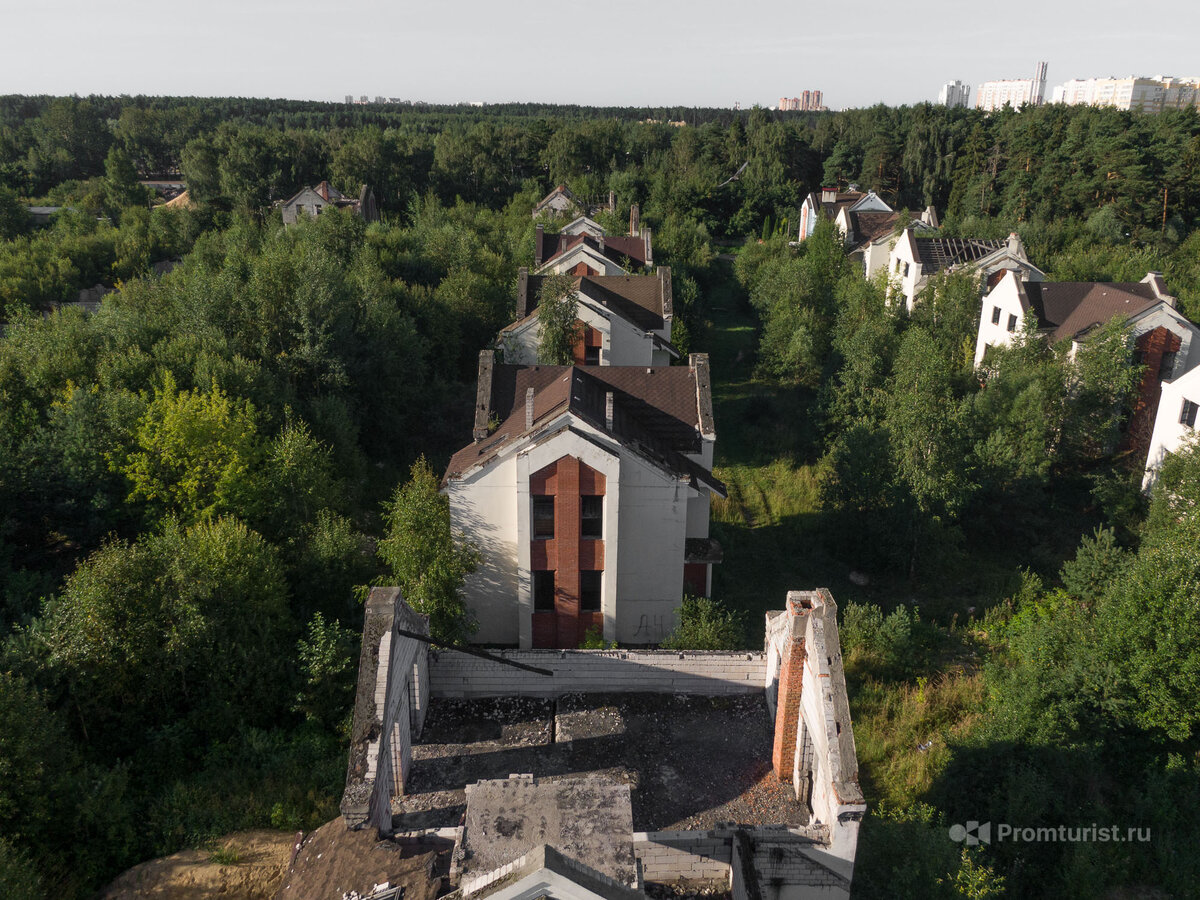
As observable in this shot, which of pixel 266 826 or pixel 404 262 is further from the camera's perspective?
pixel 404 262

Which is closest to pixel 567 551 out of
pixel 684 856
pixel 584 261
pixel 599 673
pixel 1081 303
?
A: pixel 599 673

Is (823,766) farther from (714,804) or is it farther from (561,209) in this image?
(561,209)

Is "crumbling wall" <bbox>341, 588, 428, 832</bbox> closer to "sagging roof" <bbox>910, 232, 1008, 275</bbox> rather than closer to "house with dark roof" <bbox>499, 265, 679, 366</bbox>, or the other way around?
"house with dark roof" <bbox>499, 265, 679, 366</bbox>

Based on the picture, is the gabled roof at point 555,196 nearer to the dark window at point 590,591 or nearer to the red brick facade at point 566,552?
the dark window at point 590,591

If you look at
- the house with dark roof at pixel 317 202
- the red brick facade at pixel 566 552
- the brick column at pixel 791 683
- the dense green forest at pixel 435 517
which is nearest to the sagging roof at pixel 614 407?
the red brick facade at pixel 566 552

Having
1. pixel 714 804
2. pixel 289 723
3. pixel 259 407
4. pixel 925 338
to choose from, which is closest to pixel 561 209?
pixel 925 338

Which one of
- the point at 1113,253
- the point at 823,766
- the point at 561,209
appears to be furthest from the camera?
the point at 561,209

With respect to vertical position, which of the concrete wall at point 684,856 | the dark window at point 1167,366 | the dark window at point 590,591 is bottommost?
the dark window at point 590,591
